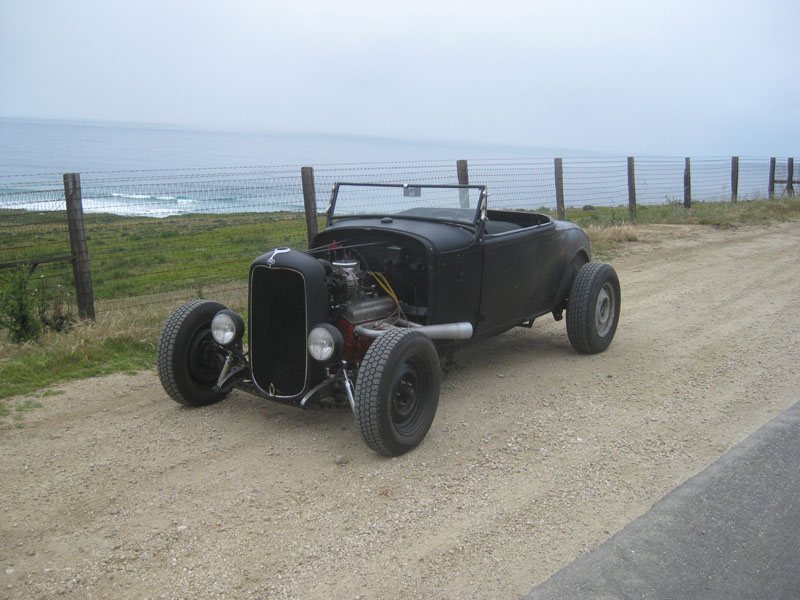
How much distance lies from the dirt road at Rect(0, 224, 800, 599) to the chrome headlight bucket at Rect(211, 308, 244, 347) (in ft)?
A: 2.01

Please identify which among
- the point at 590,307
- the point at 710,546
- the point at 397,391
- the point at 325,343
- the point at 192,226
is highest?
the point at 192,226

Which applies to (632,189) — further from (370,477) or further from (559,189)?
(370,477)

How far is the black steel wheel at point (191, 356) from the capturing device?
209 inches

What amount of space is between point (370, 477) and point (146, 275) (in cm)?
787

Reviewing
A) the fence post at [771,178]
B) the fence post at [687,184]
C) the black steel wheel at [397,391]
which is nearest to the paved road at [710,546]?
the black steel wheel at [397,391]

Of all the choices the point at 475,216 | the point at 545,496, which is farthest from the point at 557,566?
the point at 475,216

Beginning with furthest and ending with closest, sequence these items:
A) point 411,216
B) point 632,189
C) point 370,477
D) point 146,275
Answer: point 632,189 < point 146,275 < point 411,216 < point 370,477

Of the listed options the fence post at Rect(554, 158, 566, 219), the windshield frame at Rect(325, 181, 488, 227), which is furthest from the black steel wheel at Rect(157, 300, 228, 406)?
the fence post at Rect(554, 158, 566, 219)

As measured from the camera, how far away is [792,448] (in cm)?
470

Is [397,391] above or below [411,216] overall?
below

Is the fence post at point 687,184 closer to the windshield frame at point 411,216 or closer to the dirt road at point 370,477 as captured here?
the dirt road at point 370,477

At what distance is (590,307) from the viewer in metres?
6.68

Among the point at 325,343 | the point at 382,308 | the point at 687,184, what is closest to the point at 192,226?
the point at 382,308

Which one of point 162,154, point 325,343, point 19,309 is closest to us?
point 325,343
